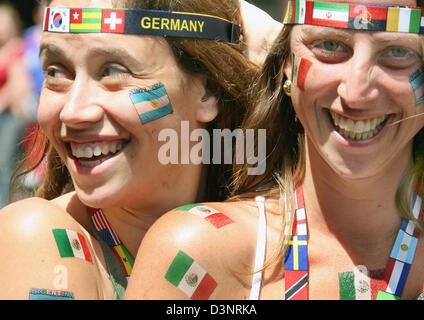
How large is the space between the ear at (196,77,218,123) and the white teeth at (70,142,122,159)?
442 mm

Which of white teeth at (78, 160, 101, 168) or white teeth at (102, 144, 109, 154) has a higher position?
white teeth at (102, 144, 109, 154)

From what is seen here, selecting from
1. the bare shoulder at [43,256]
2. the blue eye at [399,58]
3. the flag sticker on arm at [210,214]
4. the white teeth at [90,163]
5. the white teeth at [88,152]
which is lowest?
the bare shoulder at [43,256]

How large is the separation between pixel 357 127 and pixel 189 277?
93 cm

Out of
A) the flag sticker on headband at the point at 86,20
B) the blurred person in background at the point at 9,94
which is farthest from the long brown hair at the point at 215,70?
the blurred person in background at the point at 9,94

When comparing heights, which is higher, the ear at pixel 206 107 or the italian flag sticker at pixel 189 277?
the ear at pixel 206 107

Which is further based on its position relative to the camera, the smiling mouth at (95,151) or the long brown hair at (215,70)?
the long brown hair at (215,70)

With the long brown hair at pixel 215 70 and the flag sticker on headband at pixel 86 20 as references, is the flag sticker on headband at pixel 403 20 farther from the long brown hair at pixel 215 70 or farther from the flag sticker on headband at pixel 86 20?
the flag sticker on headband at pixel 86 20

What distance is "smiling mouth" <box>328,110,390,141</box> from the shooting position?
313cm

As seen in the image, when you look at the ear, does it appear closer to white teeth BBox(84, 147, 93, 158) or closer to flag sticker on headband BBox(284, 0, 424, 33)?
white teeth BBox(84, 147, 93, 158)

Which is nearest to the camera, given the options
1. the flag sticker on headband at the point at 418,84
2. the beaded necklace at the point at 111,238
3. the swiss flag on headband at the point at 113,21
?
the flag sticker on headband at the point at 418,84

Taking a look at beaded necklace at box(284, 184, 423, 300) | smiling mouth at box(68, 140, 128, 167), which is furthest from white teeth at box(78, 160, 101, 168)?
beaded necklace at box(284, 184, 423, 300)

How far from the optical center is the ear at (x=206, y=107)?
361 cm
